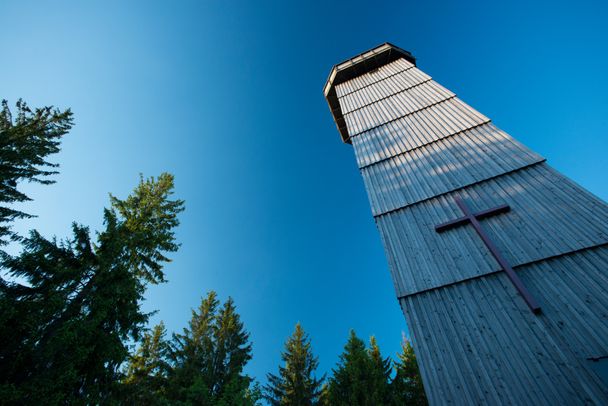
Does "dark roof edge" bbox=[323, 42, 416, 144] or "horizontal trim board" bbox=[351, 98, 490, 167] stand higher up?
"dark roof edge" bbox=[323, 42, 416, 144]

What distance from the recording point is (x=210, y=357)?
44.3 ft

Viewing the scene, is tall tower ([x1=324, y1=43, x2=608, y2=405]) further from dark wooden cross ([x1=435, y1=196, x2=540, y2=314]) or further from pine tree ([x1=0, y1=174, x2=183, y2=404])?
pine tree ([x1=0, y1=174, x2=183, y2=404])

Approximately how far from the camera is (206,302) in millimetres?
16312

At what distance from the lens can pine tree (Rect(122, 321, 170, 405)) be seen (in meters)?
10.3

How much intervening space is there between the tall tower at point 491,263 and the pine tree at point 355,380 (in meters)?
9.09

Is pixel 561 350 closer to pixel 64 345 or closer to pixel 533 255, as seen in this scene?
pixel 533 255

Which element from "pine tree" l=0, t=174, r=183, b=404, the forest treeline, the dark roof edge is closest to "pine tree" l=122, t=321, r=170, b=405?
the forest treeline

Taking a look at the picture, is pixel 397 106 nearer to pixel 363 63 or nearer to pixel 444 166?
pixel 444 166

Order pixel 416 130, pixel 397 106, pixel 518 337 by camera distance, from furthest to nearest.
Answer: pixel 397 106, pixel 416 130, pixel 518 337

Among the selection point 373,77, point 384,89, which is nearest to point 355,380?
point 384,89

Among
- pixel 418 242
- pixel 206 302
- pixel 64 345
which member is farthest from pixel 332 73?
pixel 64 345

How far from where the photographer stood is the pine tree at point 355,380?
1266 centimetres

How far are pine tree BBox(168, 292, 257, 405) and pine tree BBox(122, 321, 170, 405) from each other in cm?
46

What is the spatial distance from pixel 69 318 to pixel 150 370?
7.95 m
